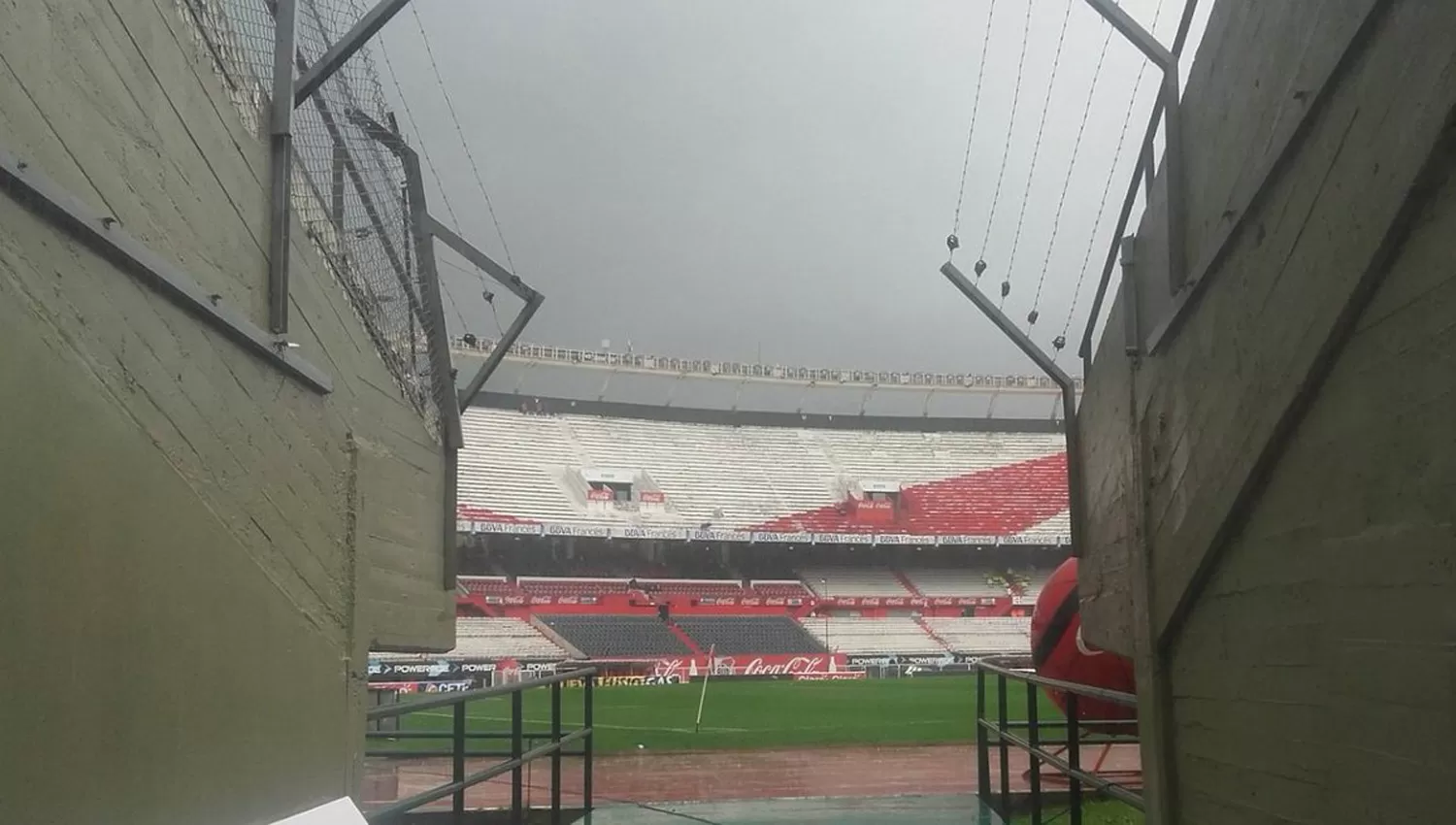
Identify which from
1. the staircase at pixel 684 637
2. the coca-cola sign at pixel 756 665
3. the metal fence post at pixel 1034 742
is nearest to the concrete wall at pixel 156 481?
→ the metal fence post at pixel 1034 742

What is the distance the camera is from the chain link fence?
120 inches

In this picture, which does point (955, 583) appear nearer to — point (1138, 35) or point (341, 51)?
point (1138, 35)

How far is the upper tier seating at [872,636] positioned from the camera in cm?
3638

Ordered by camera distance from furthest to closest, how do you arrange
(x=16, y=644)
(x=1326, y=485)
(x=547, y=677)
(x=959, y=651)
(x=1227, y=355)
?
(x=959, y=651) < (x=547, y=677) < (x=1227, y=355) < (x=1326, y=485) < (x=16, y=644)

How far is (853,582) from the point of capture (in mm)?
42500

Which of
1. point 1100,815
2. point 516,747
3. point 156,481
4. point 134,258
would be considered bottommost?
point 1100,815

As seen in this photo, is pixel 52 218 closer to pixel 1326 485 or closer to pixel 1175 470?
pixel 1326 485

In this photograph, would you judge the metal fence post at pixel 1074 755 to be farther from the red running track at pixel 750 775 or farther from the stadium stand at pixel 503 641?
the stadium stand at pixel 503 641

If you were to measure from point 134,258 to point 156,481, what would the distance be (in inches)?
17.9

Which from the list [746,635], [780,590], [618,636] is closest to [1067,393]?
[618,636]

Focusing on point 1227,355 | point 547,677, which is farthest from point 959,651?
point 1227,355

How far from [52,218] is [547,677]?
410cm

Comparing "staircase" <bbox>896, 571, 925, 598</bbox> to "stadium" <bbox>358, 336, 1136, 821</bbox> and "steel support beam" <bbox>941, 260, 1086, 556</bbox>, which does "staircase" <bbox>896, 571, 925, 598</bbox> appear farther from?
"steel support beam" <bbox>941, 260, 1086, 556</bbox>

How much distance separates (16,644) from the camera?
71.6 inches
